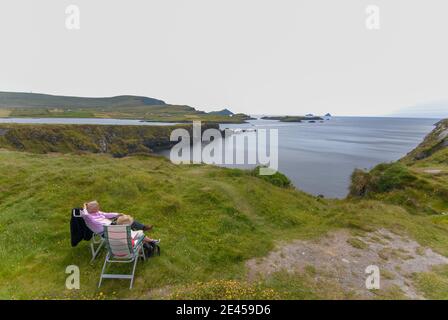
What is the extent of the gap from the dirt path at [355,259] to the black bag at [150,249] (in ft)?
12.3

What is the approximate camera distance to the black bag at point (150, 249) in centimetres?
1050

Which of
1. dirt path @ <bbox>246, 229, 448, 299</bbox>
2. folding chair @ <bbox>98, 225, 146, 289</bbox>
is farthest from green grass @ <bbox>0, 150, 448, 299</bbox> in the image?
dirt path @ <bbox>246, 229, 448, 299</bbox>

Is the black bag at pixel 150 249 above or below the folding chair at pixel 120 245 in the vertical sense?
below

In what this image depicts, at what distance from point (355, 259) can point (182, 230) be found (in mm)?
8123

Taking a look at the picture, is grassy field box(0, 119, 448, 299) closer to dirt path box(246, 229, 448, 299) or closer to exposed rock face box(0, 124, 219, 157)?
dirt path box(246, 229, 448, 299)

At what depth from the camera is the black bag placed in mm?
10500

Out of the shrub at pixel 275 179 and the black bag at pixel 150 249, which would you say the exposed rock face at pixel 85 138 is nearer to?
the shrub at pixel 275 179

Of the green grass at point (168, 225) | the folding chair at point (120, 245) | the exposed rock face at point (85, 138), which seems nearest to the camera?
the folding chair at point (120, 245)

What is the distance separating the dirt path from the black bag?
12.3ft

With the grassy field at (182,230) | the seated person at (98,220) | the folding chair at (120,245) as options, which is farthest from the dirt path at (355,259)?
the seated person at (98,220)

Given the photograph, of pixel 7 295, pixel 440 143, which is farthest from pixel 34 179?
pixel 440 143

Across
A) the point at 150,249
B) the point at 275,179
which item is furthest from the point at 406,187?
the point at 150,249

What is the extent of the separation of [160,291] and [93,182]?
37.1 ft

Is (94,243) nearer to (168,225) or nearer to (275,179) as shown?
(168,225)
